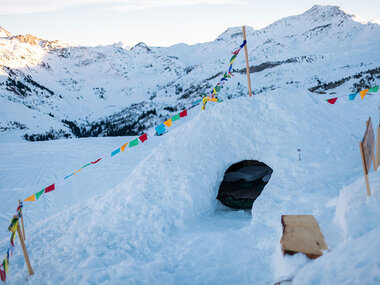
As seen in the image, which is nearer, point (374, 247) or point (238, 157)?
point (374, 247)

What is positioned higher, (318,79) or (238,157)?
(318,79)

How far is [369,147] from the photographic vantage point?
12.0ft

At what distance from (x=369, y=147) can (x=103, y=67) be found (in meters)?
161

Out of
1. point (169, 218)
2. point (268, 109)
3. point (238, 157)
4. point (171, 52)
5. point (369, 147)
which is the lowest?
point (169, 218)

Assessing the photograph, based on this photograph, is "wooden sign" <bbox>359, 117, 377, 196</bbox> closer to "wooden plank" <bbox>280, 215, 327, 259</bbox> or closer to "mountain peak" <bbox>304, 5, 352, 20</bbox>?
"wooden plank" <bbox>280, 215, 327, 259</bbox>

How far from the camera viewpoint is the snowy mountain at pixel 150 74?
48.3 metres

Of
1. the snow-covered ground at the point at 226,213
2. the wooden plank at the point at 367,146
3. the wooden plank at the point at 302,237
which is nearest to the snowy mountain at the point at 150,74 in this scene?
the snow-covered ground at the point at 226,213

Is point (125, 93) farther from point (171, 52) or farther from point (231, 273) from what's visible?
point (231, 273)

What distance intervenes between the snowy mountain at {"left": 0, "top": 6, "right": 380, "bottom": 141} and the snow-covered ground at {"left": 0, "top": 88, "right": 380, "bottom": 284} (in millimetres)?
18760

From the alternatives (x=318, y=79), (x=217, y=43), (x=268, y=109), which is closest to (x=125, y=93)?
(x=217, y=43)

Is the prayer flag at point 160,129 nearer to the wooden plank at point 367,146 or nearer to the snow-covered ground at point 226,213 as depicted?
the snow-covered ground at point 226,213

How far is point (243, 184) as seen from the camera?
8.12 metres

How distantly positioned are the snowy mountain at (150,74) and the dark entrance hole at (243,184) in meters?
18.2

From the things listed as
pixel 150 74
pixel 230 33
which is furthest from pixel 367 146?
pixel 230 33
